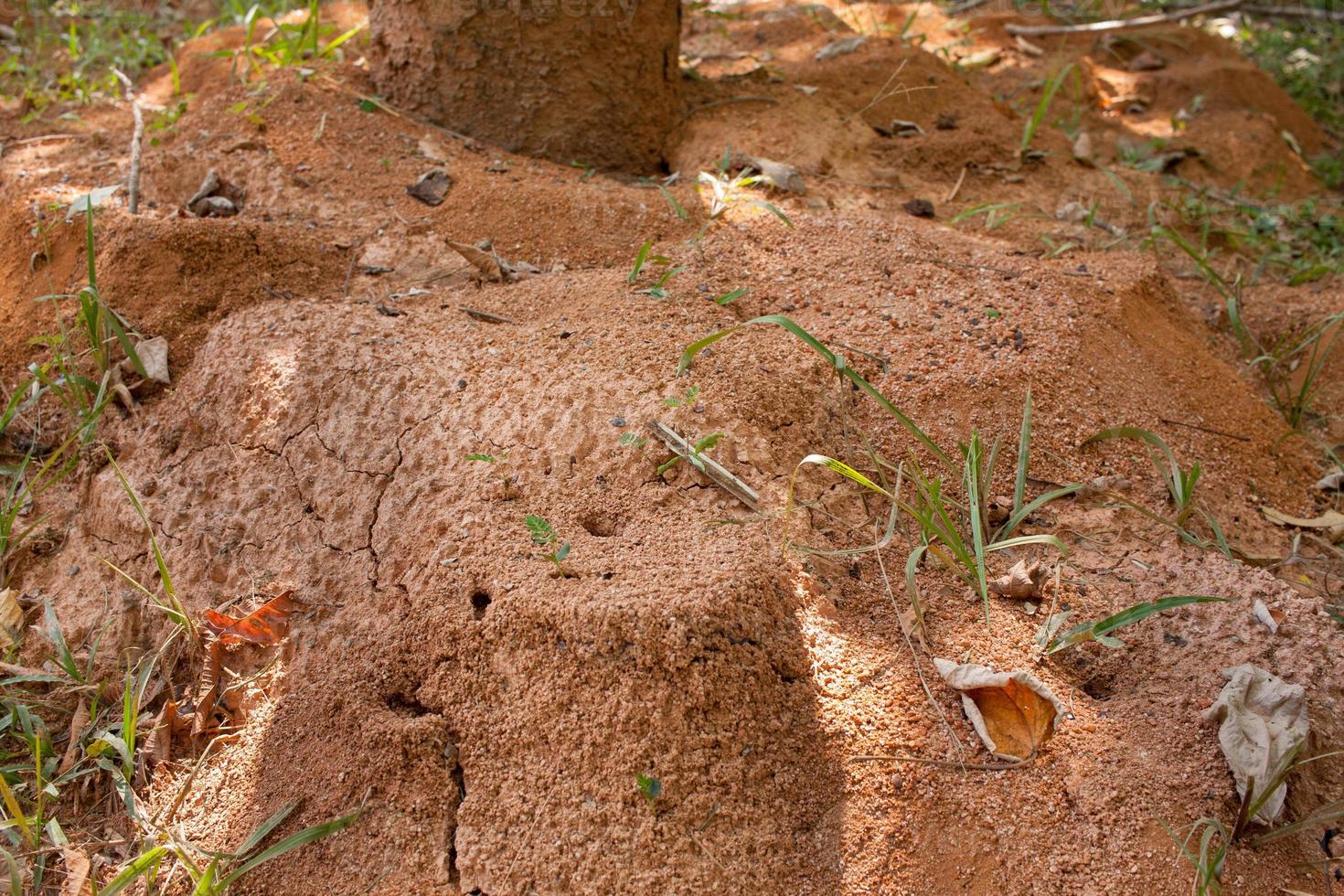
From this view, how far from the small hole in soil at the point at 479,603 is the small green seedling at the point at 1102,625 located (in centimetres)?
91

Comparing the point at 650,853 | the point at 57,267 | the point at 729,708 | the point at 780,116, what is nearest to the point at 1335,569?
the point at 729,708

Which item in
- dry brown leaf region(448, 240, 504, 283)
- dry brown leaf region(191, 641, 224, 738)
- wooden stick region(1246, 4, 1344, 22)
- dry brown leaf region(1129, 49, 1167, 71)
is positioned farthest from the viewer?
wooden stick region(1246, 4, 1344, 22)

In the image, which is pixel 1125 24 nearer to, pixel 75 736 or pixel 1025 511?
pixel 1025 511

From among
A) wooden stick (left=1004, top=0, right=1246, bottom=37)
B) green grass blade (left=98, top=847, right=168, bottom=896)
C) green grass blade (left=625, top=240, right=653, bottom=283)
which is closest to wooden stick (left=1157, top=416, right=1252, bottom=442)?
green grass blade (left=625, top=240, right=653, bottom=283)

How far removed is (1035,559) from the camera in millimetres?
1850

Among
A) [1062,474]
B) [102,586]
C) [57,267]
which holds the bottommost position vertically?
[102,586]

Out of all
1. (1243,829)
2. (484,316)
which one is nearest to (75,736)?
(484,316)

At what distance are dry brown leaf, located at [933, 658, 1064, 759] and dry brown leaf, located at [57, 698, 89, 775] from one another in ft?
4.89

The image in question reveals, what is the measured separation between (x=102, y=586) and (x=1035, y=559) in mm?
1775

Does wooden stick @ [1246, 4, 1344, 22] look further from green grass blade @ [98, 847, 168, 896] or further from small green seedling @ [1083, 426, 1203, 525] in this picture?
green grass blade @ [98, 847, 168, 896]

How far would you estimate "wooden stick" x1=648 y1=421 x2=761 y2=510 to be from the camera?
1778 millimetres

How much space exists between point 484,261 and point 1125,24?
313 cm

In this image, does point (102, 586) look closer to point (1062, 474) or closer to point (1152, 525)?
point (1062, 474)

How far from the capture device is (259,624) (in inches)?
71.8
